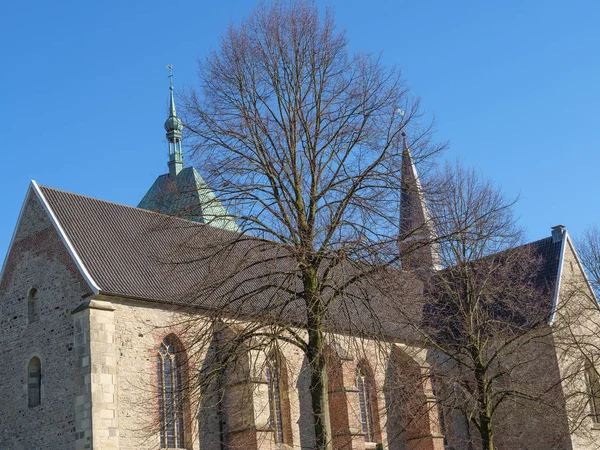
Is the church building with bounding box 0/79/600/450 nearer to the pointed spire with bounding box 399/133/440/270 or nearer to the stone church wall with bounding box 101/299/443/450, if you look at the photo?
the stone church wall with bounding box 101/299/443/450

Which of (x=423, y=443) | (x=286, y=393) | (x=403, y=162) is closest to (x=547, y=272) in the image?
(x=423, y=443)

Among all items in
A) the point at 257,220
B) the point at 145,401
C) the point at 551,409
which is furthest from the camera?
the point at 551,409

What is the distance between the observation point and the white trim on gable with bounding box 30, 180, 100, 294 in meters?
22.6

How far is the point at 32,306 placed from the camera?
2467cm

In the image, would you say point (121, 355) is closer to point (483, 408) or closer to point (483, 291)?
point (483, 408)

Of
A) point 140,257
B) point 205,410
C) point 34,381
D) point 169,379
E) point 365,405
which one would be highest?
point 140,257

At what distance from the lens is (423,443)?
3019 centimetres

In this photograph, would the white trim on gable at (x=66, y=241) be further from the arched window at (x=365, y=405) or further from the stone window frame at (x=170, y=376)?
the arched window at (x=365, y=405)

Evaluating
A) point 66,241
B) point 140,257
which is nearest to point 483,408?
point 140,257

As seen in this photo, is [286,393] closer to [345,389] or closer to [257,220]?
[345,389]

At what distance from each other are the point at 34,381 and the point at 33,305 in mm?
2307

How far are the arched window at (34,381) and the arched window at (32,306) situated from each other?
126 cm

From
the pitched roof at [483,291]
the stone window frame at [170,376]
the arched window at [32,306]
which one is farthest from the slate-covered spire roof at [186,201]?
the arched window at [32,306]

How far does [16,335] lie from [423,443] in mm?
14890
